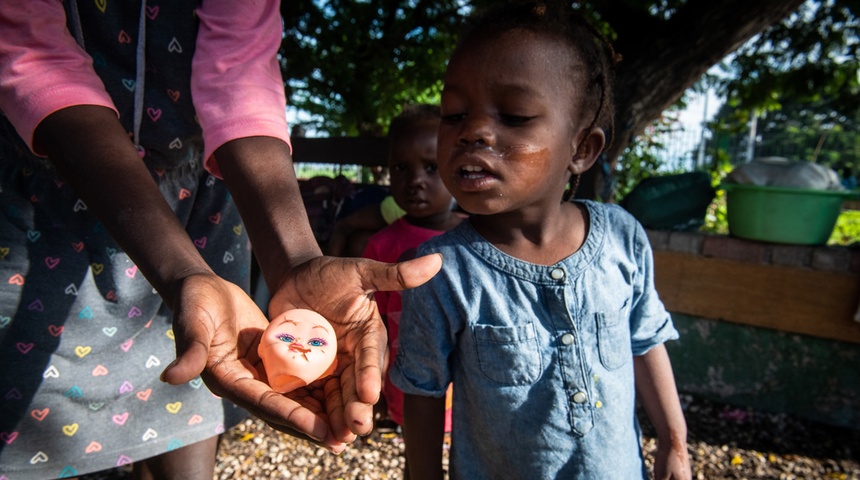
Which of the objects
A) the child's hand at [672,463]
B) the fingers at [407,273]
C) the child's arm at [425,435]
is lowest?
the child's hand at [672,463]

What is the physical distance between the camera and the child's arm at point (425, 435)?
150cm

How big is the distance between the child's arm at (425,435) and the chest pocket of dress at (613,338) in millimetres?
445

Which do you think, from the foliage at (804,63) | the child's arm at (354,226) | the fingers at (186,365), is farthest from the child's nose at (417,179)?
the foliage at (804,63)

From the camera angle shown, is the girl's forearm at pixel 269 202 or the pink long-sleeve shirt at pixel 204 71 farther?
the girl's forearm at pixel 269 202

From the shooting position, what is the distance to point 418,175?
2795mm

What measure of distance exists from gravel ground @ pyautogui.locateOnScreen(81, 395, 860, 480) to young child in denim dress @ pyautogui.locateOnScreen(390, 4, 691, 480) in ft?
5.22

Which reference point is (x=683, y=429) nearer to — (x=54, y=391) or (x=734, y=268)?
(x=54, y=391)

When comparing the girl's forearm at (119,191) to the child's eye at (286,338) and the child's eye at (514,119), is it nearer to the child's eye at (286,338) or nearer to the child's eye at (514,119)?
the child's eye at (286,338)

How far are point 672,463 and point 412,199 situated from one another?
1.62 meters

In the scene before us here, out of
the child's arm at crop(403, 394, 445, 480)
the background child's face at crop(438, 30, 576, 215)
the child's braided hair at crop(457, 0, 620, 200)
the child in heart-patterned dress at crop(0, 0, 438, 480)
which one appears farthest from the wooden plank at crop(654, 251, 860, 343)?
the child in heart-patterned dress at crop(0, 0, 438, 480)

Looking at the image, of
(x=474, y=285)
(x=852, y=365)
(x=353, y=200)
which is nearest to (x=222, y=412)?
(x=474, y=285)

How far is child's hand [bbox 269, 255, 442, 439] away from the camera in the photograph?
101 centimetres

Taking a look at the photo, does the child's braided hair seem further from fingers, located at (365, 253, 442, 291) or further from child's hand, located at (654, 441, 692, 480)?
child's hand, located at (654, 441, 692, 480)

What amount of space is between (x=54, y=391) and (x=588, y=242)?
4.79 feet
